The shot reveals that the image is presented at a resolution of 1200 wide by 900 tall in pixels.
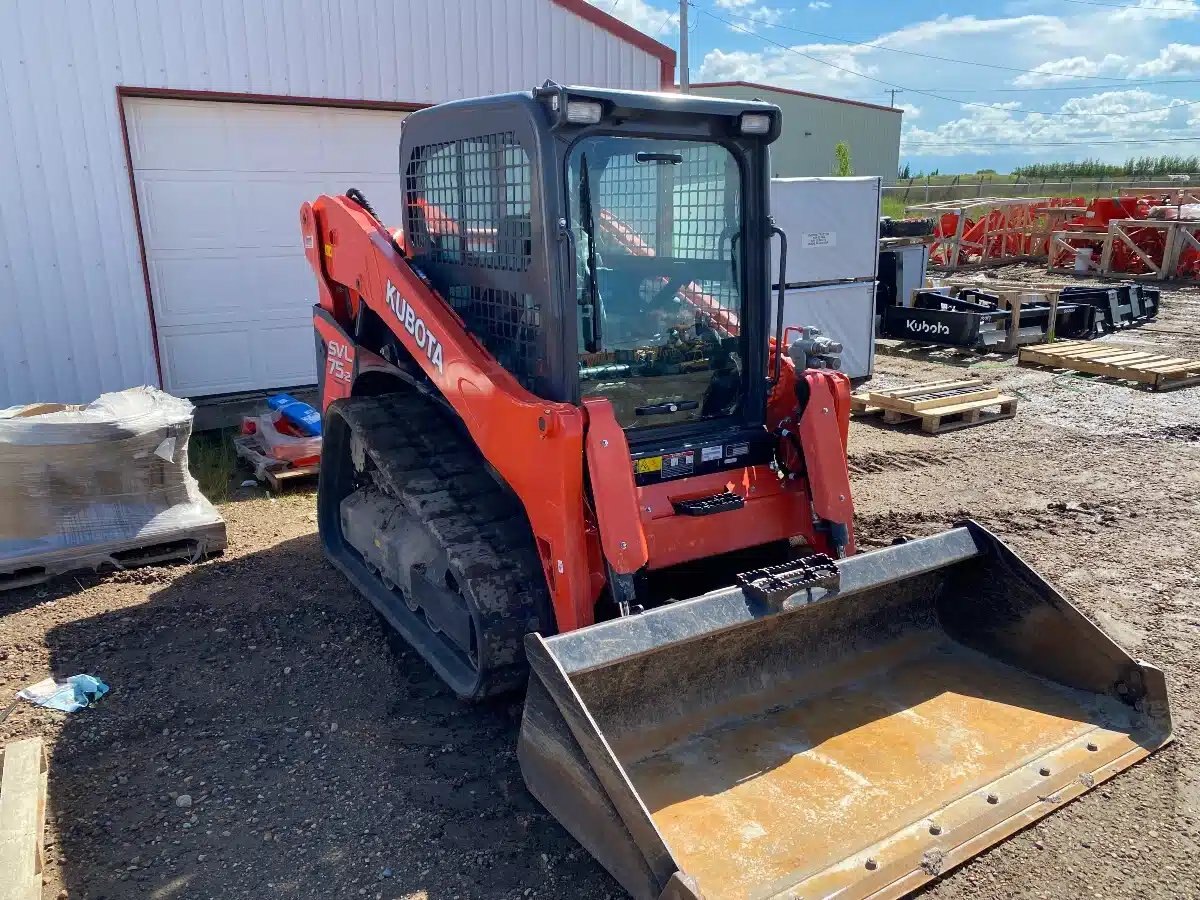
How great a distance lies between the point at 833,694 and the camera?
3.64m

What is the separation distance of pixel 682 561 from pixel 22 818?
2.44 m

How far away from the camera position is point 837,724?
136 inches

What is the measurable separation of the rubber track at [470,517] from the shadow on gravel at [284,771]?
0.43 m

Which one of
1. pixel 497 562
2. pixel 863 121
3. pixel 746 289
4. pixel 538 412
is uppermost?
pixel 863 121

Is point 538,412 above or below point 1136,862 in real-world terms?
above

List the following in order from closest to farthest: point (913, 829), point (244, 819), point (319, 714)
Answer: point (913, 829) < point (244, 819) < point (319, 714)

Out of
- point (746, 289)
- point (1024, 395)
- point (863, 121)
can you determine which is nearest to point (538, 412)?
point (746, 289)

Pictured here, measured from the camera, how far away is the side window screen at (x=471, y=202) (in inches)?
141

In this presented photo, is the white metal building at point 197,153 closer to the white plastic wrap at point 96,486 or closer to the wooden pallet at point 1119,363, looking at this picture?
the white plastic wrap at point 96,486

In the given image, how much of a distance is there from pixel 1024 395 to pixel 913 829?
794 centimetres

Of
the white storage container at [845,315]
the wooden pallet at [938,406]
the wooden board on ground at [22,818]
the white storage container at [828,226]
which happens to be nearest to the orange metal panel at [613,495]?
the wooden board on ground at [22,818]

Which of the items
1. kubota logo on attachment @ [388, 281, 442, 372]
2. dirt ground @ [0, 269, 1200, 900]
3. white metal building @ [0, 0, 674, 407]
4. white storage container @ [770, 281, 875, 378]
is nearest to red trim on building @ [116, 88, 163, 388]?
white metal building @ [0, 0, 674, 407]

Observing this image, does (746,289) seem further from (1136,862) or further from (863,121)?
(863,121)

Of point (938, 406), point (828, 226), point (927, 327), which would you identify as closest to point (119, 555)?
point (938, 406)
